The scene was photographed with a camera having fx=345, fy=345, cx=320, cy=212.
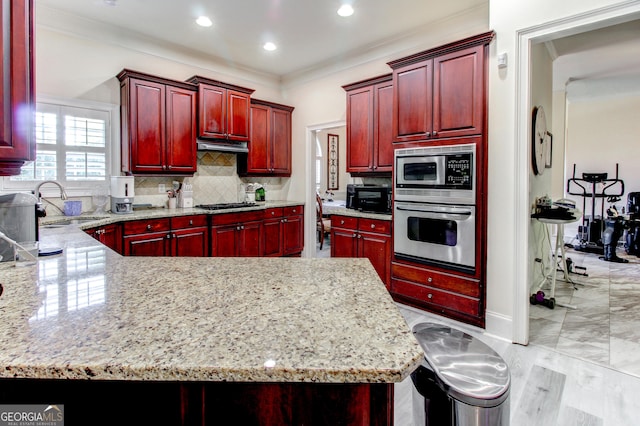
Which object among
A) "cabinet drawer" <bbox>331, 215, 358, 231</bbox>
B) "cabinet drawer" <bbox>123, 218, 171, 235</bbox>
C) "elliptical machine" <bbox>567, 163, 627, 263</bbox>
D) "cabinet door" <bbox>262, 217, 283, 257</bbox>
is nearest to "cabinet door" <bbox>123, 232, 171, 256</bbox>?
"cabinet drawer" <bbox>123, 218, 171, 235</bbox>

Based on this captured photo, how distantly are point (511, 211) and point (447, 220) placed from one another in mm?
505

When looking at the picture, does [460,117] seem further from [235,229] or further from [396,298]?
[235,229]

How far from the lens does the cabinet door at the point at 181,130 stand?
4051 mm

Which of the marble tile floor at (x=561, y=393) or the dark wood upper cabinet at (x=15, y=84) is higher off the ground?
the dark wood upper cabinet at (x=15, y=84)

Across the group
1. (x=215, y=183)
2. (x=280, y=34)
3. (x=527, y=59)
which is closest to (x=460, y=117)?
(x=527, y=59)

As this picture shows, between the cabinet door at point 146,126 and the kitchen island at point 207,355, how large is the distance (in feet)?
9.89

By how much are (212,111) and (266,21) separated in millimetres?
1301

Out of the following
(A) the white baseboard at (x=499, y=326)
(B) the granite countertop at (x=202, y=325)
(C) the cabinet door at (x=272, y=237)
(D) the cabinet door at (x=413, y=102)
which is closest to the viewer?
(B) the granite countertop at (x=202, y=325)

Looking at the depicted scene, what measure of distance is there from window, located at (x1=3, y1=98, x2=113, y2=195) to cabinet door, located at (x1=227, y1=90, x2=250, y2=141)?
136 centimetres

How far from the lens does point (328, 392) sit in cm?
76

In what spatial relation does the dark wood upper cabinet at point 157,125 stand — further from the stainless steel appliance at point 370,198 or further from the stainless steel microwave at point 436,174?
the stainless steel microwave at point 436,174

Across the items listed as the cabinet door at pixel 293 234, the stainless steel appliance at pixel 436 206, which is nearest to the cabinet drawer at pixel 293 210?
the cabinet door at pixel 293 234

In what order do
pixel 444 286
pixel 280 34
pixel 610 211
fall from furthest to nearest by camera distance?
pixel 610 211, pixel 280 34, pixel 444 286

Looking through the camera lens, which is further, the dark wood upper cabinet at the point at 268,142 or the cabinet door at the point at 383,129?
the dark wood upper cabinet at the point at 268,142
